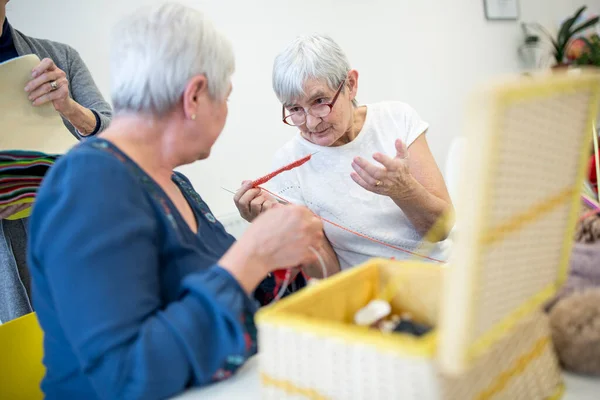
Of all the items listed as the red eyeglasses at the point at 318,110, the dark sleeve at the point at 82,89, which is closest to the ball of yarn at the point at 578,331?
the red eyeglasses at the point at 318,110

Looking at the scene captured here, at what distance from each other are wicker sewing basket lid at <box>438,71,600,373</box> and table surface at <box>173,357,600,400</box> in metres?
0.13

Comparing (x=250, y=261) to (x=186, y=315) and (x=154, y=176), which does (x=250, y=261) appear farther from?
(x=154, y=176)

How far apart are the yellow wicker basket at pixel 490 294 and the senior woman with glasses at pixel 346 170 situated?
2.50 feet

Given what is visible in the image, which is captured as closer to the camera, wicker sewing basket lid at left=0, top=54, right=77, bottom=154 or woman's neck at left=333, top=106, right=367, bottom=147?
wicker sewing basket lid at left=0, top=54, right=77, bottom=154

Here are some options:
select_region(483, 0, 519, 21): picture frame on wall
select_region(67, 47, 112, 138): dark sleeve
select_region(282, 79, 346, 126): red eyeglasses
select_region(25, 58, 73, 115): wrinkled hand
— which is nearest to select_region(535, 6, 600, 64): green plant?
select_region(483, 0, 519, 21): picture frame on wall

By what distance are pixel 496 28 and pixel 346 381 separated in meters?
4.05

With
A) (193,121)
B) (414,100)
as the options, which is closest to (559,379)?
(193,121)

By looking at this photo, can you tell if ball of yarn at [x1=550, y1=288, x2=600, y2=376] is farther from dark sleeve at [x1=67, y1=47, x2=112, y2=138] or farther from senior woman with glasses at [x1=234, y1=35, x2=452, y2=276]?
dark sleeve at [x1=67, y1=47, x2=112, y2=138]

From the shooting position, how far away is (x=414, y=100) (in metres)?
3.38

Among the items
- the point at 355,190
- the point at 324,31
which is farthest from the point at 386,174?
the point at 324,31

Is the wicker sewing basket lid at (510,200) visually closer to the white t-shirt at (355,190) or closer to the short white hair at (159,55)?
the short white hair at (159,55)

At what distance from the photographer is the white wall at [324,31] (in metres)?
2.06

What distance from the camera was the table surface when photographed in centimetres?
63

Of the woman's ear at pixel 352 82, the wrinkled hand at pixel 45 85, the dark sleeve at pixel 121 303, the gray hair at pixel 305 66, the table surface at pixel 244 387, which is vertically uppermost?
the wrinkled hand at pixel 45 85
